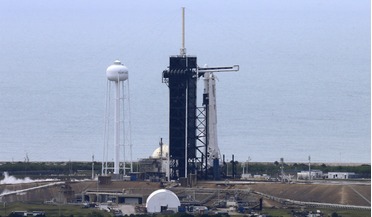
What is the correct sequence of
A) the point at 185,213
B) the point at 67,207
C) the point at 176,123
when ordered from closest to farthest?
the point at 185,213
the point at 67,207
the point at 176,123

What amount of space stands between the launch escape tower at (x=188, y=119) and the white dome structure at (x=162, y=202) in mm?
14205

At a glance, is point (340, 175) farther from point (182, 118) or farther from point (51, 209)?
point (51, 209)

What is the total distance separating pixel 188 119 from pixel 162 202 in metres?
15.8

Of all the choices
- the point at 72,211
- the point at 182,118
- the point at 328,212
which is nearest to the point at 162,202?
the point at 72,211

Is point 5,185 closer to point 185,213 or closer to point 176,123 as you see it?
point 176,123

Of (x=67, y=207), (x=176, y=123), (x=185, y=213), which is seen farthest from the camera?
(x=176, y=123)

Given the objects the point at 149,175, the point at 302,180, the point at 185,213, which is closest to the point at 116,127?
the point at 149,175

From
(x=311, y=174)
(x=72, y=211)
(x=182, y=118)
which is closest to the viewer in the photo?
(x=72, y=211)

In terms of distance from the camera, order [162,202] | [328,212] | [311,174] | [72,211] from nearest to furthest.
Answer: [328,212] → [72,211] → [162,202] → [311,174]

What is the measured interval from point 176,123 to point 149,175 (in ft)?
16.0

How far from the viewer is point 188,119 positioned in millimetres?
121812

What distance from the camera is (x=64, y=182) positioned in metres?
122

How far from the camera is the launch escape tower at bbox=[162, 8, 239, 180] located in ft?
399

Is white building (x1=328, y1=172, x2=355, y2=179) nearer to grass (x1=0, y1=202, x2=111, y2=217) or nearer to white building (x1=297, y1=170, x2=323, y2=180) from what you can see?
white building (x1=297, y1=170, x2=323, y2=180)
